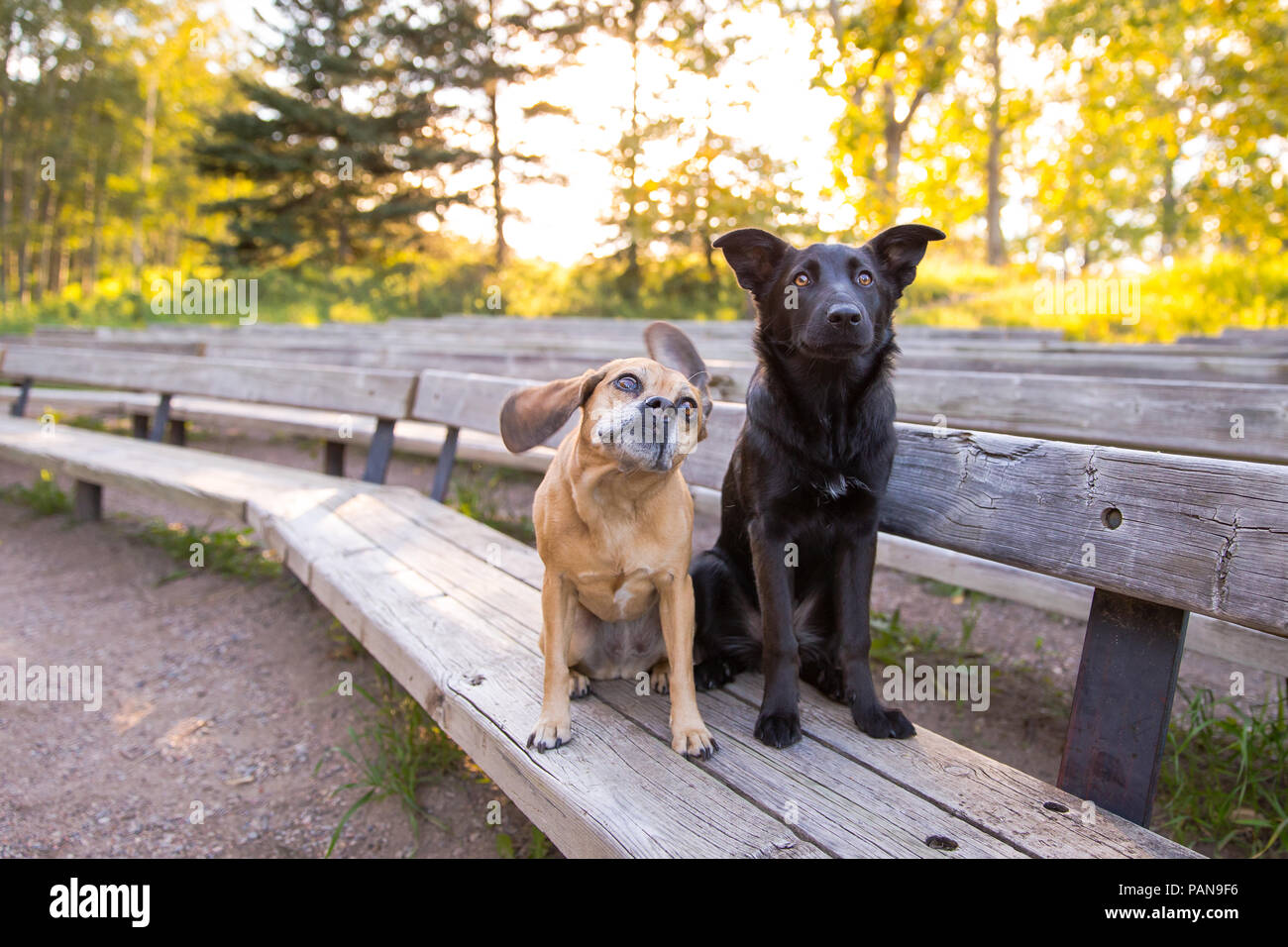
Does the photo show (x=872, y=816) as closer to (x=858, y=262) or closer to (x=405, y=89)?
(x=858, y=262)

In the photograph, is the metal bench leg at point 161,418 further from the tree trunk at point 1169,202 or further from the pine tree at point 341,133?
the tree trunk at point 1169,202

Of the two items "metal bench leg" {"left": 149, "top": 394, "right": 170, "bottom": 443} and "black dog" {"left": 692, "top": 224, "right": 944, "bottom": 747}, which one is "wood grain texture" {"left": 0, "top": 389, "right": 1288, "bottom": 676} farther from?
"metal bench leg" {"left": 149, "top": 394, "right": 170, "bottom": 443}

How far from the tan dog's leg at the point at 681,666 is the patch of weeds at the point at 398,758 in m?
1.03

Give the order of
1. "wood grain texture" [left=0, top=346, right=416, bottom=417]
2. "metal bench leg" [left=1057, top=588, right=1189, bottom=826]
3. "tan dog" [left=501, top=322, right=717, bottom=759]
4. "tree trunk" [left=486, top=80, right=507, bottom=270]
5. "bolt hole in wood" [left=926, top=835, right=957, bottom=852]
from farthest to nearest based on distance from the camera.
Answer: "tree trunk" [left=486, top=80, right=507, bottom=270] → "wood grain texture" [left=0, top=346, right=416, bottom=417] → "tan dog" [left=501, top=322, right=717, bottom=759] → "metal bench leg" [left=1057, top=588, right=1189, bottom=826] → "bolt hole in wood" [left=926, top=835, right=957, bottom=852]

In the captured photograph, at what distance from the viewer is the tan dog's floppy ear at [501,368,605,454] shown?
1722 millimetres

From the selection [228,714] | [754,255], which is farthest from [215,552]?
[754,255]

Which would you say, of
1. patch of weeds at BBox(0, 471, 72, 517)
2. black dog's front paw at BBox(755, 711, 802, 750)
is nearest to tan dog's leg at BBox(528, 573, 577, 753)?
black dog's front paw at BBox(755, 711, 802, 750)

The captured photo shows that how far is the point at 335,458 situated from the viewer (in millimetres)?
5473

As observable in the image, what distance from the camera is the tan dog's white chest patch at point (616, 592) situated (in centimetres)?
176

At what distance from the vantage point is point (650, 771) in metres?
1.61

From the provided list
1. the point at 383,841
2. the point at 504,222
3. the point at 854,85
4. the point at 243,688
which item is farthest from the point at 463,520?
the point at 504,222

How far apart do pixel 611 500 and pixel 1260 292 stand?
13014 millimetres

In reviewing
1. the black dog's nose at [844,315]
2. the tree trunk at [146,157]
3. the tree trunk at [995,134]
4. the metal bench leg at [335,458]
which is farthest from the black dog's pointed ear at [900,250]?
the tree trunk at [146,157]

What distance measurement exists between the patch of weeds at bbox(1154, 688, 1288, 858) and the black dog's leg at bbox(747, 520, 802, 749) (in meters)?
1.13
